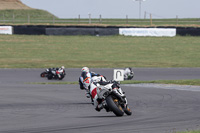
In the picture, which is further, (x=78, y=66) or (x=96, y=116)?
(x=78, y=66)

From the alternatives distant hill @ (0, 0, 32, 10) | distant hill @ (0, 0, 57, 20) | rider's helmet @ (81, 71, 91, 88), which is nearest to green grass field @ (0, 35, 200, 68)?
rider's helmet @ (81, 71, 91, 88)

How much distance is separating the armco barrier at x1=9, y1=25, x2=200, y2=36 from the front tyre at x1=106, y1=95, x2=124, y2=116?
→ 32.9m

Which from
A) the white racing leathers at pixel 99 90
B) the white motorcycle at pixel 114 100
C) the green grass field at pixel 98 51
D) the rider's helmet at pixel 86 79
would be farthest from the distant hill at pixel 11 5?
the white motorcycle at pixel 114 100

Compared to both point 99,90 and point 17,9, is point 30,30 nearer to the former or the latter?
point 99,90

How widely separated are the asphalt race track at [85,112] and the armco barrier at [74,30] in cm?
2462

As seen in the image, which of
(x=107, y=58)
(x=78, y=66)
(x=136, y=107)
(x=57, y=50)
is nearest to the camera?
(x=136, y=107)

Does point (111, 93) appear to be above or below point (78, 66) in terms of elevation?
above

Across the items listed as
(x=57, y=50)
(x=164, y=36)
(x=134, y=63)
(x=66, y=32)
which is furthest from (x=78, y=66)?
(x=164, y=36)

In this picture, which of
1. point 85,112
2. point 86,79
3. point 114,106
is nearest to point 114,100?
point 114,106

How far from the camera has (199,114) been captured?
38.7ft

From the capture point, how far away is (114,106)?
1137cm

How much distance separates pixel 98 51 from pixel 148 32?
7638mm

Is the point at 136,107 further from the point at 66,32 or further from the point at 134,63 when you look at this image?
the point at 66,32

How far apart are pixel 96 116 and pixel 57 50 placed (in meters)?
28.8
